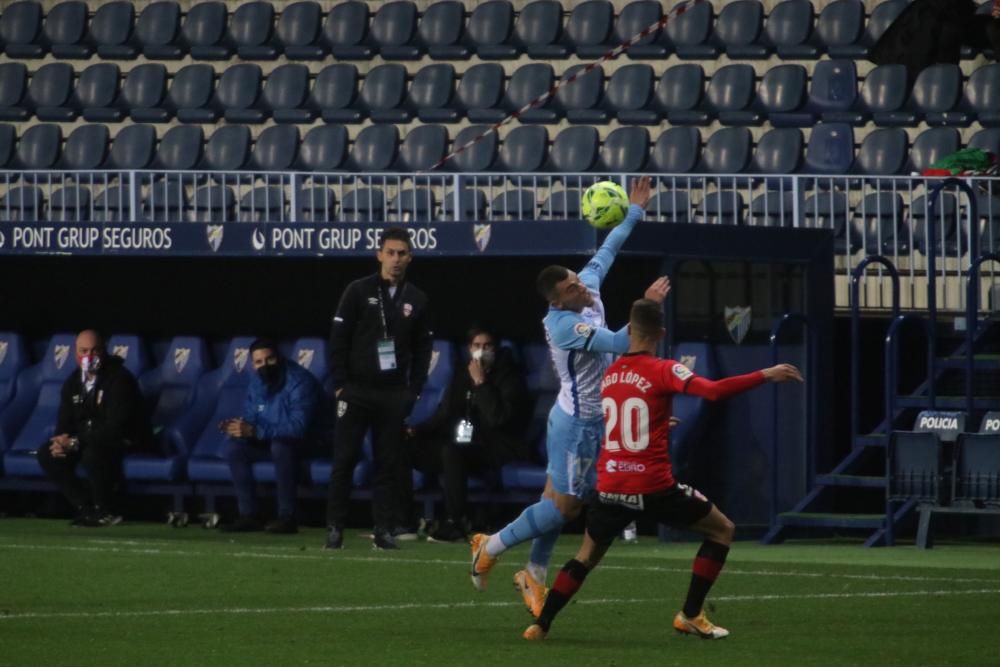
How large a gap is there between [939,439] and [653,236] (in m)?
2.30

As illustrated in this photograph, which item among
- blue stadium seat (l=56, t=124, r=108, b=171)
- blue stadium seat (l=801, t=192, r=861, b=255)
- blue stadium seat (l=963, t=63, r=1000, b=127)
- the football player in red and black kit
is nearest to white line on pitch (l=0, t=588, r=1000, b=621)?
the football player in red and black kit

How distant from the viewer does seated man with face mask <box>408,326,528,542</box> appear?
50.5 ft

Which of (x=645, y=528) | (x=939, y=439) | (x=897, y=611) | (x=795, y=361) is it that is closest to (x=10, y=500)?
(x=645, y=528)

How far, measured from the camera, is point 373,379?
46.2 ft

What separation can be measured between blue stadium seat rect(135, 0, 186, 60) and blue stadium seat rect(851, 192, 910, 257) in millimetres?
9360

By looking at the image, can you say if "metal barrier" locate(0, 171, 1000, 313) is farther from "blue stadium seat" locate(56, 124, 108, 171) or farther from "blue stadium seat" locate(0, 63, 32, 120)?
"blue stadium seat" locate(0, 63, 32, 120)

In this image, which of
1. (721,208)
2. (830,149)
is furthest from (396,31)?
(721,208)

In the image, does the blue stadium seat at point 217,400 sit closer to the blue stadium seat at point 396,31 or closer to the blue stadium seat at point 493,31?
the blue stadium seat at point 493,31

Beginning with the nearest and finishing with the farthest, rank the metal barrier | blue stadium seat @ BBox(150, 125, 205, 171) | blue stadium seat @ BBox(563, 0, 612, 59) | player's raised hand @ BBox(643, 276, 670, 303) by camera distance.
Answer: player's raised hand @ BBox(643, 276, 670, 303) → the metal barrier → blue stadium seat @ BBox(563, 0, 612, 59) → blue stadium seat @ BBox(150, 125, 205, 171)

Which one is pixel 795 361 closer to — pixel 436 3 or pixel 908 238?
pixel 908 238

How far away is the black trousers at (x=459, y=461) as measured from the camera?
50.5 feet

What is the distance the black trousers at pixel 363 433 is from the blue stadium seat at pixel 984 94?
725cm

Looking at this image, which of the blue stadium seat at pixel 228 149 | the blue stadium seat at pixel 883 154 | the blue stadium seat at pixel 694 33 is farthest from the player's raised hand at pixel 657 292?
the blue stadium seat at pixel 228 149

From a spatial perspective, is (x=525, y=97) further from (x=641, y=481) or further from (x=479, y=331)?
(x=641, y=481)
